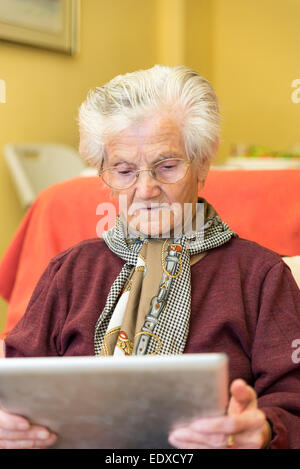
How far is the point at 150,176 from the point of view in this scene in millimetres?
1110

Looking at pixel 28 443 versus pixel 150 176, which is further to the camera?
pixel 150 176

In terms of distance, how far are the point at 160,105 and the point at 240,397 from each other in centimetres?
57

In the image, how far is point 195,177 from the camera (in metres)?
1.16

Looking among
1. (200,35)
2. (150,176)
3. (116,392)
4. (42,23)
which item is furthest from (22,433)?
(200,35)

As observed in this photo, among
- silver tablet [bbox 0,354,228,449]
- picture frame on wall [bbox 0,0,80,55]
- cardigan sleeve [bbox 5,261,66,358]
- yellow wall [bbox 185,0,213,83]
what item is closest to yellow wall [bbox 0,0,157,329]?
picture frame on wall [bbox 0,0,80,55]

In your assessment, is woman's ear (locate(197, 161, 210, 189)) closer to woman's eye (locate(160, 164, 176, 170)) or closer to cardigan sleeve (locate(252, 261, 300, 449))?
woman's eye (locate(160, 164, 176, 170))

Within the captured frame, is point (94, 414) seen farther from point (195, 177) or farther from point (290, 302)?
point (195, 177)

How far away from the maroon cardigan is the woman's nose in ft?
0.48

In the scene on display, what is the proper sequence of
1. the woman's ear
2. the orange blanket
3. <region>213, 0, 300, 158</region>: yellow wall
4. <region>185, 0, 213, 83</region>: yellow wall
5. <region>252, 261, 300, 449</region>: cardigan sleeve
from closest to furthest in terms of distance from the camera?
<region>252, 261, 300, 449</region>: cardigan sleeve
the woman's ear
the orange blanket
<region>213, 0, 300, 158</region>: yellow wall
<region>185, 0, 213, 83</region>: yellow wall

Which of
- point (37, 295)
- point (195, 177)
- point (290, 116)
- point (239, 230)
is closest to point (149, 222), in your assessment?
point (195, 177)

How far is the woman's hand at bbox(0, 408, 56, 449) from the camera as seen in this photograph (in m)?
0.80

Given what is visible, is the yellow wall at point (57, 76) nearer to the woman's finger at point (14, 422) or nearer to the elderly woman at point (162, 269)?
the elderly woman at point (162, 269)

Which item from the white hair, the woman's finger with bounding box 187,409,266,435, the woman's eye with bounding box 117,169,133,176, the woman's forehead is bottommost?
the woman's finger with bounding box 187,409,266,435

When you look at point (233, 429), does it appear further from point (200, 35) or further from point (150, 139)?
point (200, 35)
